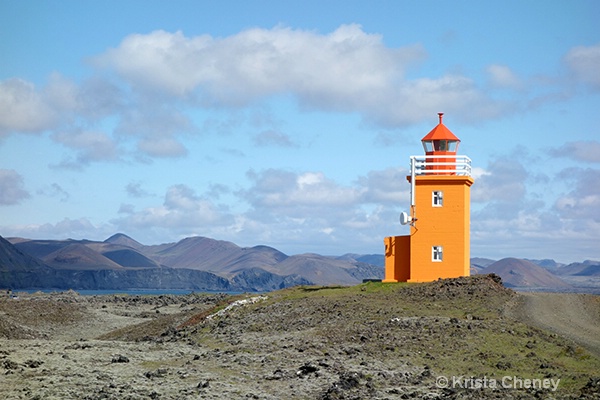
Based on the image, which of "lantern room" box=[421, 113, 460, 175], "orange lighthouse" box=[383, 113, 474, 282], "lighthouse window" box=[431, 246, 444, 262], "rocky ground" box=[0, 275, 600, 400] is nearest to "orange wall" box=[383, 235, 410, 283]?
"orange lighthouse" box=[383, 113, 474, 282]

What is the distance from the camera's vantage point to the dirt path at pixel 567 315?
95.9 feet

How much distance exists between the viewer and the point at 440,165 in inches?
1731

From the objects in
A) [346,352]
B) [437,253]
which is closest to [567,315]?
[437,253]

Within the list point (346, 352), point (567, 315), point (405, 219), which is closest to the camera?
point (346, 352)

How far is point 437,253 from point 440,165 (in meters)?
4.78

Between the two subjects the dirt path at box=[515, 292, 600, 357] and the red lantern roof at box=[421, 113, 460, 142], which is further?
the red lantern roof at box=[421, 113, 460, 142]

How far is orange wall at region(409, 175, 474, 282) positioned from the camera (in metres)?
42.9

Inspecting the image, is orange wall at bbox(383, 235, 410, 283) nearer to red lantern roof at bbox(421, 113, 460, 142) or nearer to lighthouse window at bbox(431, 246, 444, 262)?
lighthouse window at bbox(431, 246, 444, 262)

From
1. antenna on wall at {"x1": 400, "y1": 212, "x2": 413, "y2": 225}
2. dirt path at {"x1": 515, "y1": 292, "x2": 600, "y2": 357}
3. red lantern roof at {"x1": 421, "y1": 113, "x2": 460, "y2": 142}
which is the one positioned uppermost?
red lantern roof at {"x1": 421, "y1": 113, "x2": 460, "y2": 142}

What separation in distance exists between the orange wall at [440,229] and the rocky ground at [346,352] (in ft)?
7.68

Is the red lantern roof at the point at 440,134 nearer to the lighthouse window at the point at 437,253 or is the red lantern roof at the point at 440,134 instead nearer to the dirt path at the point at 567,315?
the lighthouse window at the point at 437,253

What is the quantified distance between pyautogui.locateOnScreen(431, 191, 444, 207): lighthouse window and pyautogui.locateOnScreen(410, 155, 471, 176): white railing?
1.17 metres

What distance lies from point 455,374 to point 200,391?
295 inches

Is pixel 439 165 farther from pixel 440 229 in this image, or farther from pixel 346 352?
pixel 346 352
